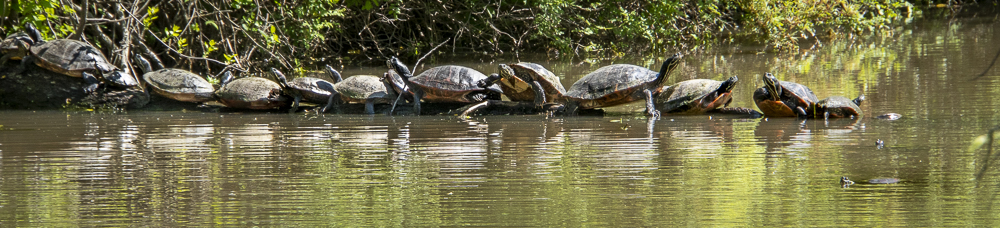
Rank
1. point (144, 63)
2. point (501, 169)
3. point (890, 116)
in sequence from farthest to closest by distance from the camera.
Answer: point (144, 63) < point (890, 116) < point (501, 169)

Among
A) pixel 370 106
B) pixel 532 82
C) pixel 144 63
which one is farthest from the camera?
pixel 144 63

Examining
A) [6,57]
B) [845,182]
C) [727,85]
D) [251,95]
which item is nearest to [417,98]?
[251,95]

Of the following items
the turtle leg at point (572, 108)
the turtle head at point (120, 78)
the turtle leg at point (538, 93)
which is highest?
the turtle head at point (120, 78)

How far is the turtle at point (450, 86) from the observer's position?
782cm

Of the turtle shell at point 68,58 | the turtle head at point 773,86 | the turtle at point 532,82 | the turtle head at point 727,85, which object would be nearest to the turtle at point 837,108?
the turtle head at point 773,86

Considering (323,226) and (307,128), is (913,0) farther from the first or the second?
(323,226)

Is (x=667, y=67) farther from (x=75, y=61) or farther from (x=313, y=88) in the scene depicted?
(x=75, y=61)

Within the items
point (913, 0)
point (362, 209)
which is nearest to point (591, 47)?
point (362, 209)

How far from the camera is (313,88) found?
8375 millimetres

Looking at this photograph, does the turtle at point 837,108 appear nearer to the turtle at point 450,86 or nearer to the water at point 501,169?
the water at point 501,169

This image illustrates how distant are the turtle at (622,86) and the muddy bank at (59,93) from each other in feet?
15.0

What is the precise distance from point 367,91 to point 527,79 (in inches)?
62.2

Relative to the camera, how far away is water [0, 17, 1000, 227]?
151 inches

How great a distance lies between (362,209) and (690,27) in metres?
12.5
